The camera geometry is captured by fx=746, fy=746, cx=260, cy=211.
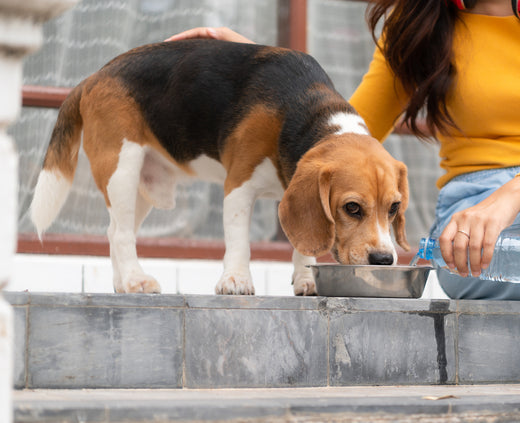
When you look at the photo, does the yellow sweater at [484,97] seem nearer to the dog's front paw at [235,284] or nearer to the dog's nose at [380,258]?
the dog's nose at [380,258]

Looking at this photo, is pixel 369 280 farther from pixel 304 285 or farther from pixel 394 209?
pixel 304 285

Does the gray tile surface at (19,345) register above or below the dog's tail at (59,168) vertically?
below

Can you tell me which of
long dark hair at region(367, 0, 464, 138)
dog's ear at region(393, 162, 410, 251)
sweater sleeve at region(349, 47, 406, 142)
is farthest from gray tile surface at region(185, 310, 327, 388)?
sweater sleeve at region(349, 47, 406, 142)

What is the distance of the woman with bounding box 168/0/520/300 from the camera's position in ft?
10.7

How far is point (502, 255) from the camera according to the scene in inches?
142

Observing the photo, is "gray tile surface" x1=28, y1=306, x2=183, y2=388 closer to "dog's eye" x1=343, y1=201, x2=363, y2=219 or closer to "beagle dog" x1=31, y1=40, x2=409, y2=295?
"beagle dog" x1=31, y1=40, x2=409, y2=295

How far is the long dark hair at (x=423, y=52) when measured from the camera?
3355 millimetres

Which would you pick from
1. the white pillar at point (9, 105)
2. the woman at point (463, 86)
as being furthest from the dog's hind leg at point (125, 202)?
the white pillar at point (9, 105)

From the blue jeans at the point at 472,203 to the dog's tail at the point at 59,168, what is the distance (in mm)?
1745

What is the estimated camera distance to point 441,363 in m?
2.69

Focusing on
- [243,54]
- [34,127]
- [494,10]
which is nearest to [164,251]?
[34,127]

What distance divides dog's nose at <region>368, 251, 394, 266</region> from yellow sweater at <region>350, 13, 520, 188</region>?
2.69 feet

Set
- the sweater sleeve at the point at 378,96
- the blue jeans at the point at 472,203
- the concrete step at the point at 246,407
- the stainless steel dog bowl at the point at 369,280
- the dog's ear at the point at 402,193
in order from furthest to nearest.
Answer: the sweater sleeve at the point at 378,96 < the blue jeans at the point at 472,203 < the dog's ear at the point at 402,193 < the stainless steel dog bowl at the point at 369,280 < the concrete step at the point at 246,407

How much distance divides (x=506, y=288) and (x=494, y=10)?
131cm
